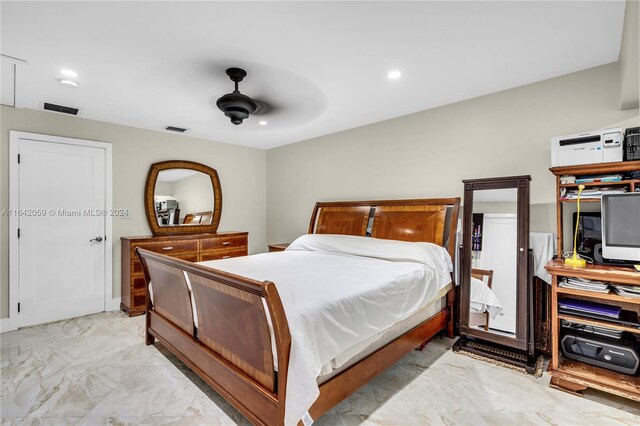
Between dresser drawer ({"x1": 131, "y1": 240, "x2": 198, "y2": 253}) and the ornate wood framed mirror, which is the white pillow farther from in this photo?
dresser drawer ({"x1": 131, "y1": 240, "x2": 198, "y2": 253})

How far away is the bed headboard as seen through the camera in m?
3.39

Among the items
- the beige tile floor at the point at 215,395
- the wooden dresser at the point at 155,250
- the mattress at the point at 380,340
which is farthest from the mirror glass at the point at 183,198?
the mattress at the point at 380,340

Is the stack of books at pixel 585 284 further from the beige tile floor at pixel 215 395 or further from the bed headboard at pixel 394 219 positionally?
the bed headboard at pixel 394 219

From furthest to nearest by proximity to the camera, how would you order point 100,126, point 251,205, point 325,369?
point 251,205, point 100,126, point 325,369

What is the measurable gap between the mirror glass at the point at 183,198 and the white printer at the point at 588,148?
181 inches

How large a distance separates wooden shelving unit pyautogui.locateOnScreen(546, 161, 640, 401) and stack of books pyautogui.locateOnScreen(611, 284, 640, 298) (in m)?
0.03

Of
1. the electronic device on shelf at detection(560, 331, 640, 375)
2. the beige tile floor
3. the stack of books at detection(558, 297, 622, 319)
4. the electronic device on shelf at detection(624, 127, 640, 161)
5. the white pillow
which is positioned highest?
the electronic device on shelf at detection(624, 127, 640, 161)

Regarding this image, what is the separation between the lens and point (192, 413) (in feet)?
6.63

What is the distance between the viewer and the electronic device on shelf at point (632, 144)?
2.20m

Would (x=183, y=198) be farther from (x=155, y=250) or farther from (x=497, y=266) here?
(x=497, y=266)

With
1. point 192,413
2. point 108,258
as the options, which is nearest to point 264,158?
point 108,258

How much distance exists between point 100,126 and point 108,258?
1.78 m

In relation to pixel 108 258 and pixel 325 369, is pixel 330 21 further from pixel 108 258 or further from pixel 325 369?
pixel 108 258

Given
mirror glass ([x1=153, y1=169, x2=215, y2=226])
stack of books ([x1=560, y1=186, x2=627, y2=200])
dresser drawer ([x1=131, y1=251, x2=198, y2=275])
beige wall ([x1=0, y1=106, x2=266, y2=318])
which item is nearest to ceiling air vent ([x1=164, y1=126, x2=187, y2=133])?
beige wall ([x1=0, y1=106, x2=266, y2=318])
